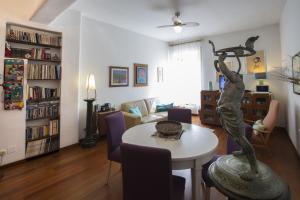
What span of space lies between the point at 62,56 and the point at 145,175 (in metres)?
3.12

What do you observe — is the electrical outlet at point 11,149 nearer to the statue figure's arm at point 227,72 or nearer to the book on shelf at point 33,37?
the book on shelf at point 33,37

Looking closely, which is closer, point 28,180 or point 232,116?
point 232,116

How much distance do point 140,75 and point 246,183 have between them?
16.1 ft

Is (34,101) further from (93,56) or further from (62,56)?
(93,56)

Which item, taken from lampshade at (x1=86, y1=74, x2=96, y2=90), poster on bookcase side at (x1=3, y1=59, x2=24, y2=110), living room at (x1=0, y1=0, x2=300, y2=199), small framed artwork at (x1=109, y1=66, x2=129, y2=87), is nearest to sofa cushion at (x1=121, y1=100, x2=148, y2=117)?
living room at (x1=0, y1=0, x2=300, y2=199)

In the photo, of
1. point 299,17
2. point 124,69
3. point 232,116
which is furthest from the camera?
point 124,69

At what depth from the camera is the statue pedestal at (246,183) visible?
81 cm

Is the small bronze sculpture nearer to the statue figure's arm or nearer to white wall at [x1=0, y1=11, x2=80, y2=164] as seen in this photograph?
the statue figure's arm

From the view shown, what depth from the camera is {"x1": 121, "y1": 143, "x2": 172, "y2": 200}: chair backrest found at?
3.95 feet

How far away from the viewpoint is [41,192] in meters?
2.18

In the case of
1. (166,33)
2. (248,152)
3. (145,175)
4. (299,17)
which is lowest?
(145,175)

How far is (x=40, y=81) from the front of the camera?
3.34m

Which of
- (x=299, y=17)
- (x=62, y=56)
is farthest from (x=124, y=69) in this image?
(x=299, y=17)

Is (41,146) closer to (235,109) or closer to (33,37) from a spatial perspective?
(33,37)
